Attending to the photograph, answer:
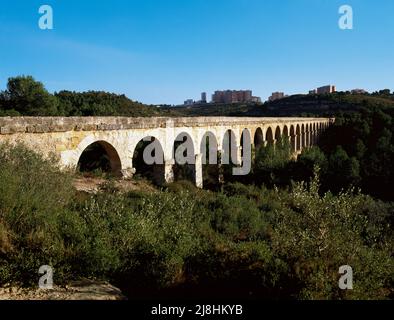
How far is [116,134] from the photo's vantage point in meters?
11.8

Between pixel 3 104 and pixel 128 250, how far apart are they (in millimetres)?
24474

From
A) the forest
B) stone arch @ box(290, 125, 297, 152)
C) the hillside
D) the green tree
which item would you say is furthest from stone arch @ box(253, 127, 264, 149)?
the hillside

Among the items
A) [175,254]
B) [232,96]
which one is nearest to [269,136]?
[175,254]

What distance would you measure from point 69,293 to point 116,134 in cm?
795

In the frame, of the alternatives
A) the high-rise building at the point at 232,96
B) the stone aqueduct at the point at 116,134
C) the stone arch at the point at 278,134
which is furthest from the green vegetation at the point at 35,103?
the high-rise building at the point at 232,96

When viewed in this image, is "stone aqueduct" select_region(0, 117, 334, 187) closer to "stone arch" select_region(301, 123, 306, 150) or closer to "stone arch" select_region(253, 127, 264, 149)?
"stone arch" select_region(253, 127, 264, 149)

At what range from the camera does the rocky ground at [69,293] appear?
4141 mm

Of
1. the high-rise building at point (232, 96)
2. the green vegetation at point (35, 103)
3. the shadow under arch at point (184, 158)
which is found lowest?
the shadow under arch at point (184, 158)

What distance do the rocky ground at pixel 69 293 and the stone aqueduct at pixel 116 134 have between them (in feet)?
16.6

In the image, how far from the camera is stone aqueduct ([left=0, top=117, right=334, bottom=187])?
9102 millimetres

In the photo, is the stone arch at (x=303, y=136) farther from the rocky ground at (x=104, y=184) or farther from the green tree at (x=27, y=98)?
the rocky ground at (x=104, y=184)

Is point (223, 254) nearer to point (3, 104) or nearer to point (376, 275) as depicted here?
point (376, 275)

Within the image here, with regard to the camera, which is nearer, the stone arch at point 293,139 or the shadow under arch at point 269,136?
the shadow under arch at point 269,136

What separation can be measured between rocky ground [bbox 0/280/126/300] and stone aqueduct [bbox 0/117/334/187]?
5.05 metres
